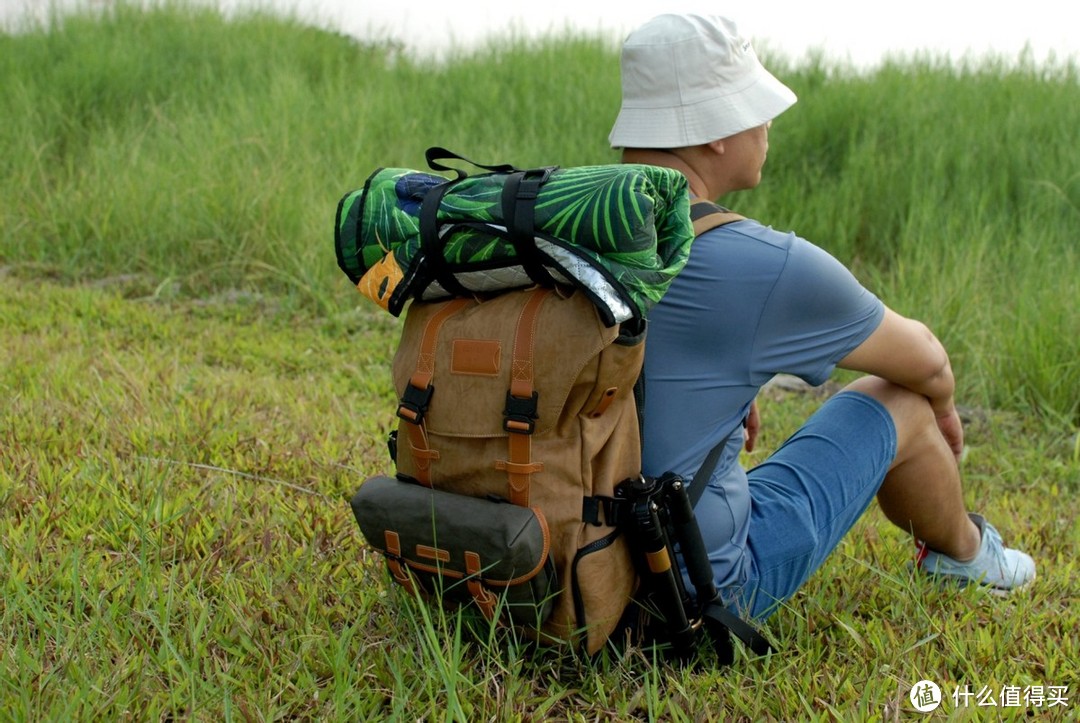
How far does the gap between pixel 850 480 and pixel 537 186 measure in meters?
1.06

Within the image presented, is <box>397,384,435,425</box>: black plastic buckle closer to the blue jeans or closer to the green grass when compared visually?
the green grass

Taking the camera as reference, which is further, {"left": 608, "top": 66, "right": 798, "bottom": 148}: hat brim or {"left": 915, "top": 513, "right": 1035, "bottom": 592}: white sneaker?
{"left": 915, "top": 513, "right": 1035, "bottom": 592}: white sneaker

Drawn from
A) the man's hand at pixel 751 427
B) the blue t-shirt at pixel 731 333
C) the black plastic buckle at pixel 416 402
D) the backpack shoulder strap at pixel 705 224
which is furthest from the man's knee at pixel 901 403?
the black plastic buckle at pixel 416 402

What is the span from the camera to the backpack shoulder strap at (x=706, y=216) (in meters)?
2.04

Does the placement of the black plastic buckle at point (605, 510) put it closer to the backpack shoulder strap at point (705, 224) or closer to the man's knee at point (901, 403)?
the backpack shoulder strap at point (705, 224)

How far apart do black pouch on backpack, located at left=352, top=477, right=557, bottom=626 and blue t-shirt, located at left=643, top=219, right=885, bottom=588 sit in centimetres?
33

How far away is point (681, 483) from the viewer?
79.2 inches

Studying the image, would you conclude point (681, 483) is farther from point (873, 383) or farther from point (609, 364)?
point (873, 383)

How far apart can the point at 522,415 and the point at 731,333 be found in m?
0.45

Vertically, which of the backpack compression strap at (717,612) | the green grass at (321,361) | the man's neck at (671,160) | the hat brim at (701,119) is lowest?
the green grass at (321,361)

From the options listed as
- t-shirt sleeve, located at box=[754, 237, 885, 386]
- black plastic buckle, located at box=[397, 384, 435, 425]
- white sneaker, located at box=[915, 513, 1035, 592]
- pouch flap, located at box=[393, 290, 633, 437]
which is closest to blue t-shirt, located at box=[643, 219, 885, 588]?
t-shirt sleeve, located at box=[754, 237, 885, 386]

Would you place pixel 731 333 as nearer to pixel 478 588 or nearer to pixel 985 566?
pixel 478 588

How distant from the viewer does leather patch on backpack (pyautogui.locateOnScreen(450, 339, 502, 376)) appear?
1884mm

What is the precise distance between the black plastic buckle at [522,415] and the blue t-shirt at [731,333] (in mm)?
322
